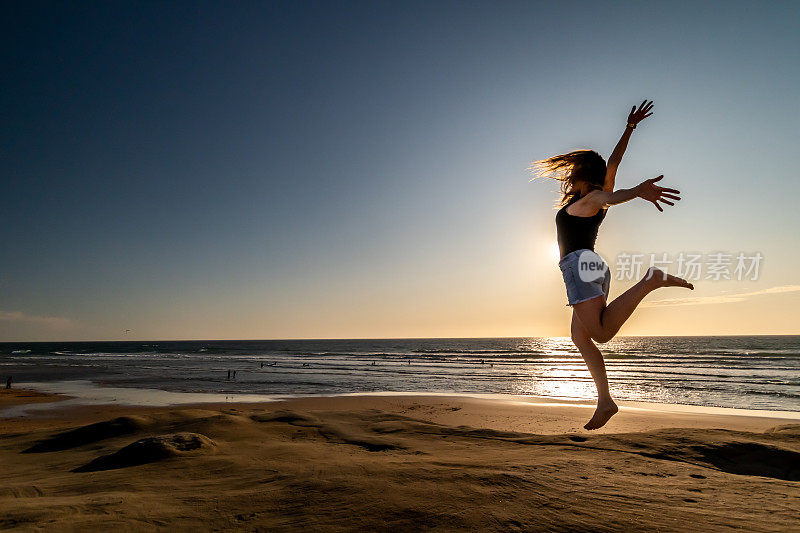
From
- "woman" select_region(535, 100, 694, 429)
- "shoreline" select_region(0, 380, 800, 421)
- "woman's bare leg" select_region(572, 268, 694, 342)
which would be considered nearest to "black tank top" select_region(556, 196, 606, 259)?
"woman" select_region(535, 100, 694, 429)

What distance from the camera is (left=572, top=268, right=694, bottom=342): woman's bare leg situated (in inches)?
127

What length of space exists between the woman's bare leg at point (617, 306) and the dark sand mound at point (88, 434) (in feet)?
21.9

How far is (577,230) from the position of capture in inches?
132

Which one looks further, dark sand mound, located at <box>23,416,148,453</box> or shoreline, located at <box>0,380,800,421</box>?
shoreline, located at <box>0,380,800,421</box>

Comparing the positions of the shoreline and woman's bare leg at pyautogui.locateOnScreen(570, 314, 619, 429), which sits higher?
woman's bare leg at pyautogui.locateOnScreen(570, 314, 619, 429)

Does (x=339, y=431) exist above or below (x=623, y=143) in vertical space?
below

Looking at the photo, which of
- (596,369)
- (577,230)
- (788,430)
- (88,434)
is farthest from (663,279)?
(88,434)

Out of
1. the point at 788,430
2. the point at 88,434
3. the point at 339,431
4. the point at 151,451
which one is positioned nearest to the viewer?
the point at 151,451

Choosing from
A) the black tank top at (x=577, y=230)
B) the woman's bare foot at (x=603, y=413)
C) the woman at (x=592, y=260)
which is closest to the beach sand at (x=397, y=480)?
the woman's bare foot at (x=603, y=413)

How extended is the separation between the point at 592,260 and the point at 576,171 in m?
0.75

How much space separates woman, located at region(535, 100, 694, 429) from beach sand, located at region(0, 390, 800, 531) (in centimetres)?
76

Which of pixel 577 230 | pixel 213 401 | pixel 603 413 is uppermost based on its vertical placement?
pixel 577 230

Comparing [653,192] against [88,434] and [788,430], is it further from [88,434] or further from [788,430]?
[88,434]

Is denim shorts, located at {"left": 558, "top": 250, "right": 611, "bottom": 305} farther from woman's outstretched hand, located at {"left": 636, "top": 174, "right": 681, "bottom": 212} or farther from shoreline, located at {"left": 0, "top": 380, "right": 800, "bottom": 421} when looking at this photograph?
shoreline, located at {"left": 0, "top": 380, "right": 800, "bottom": 421}
